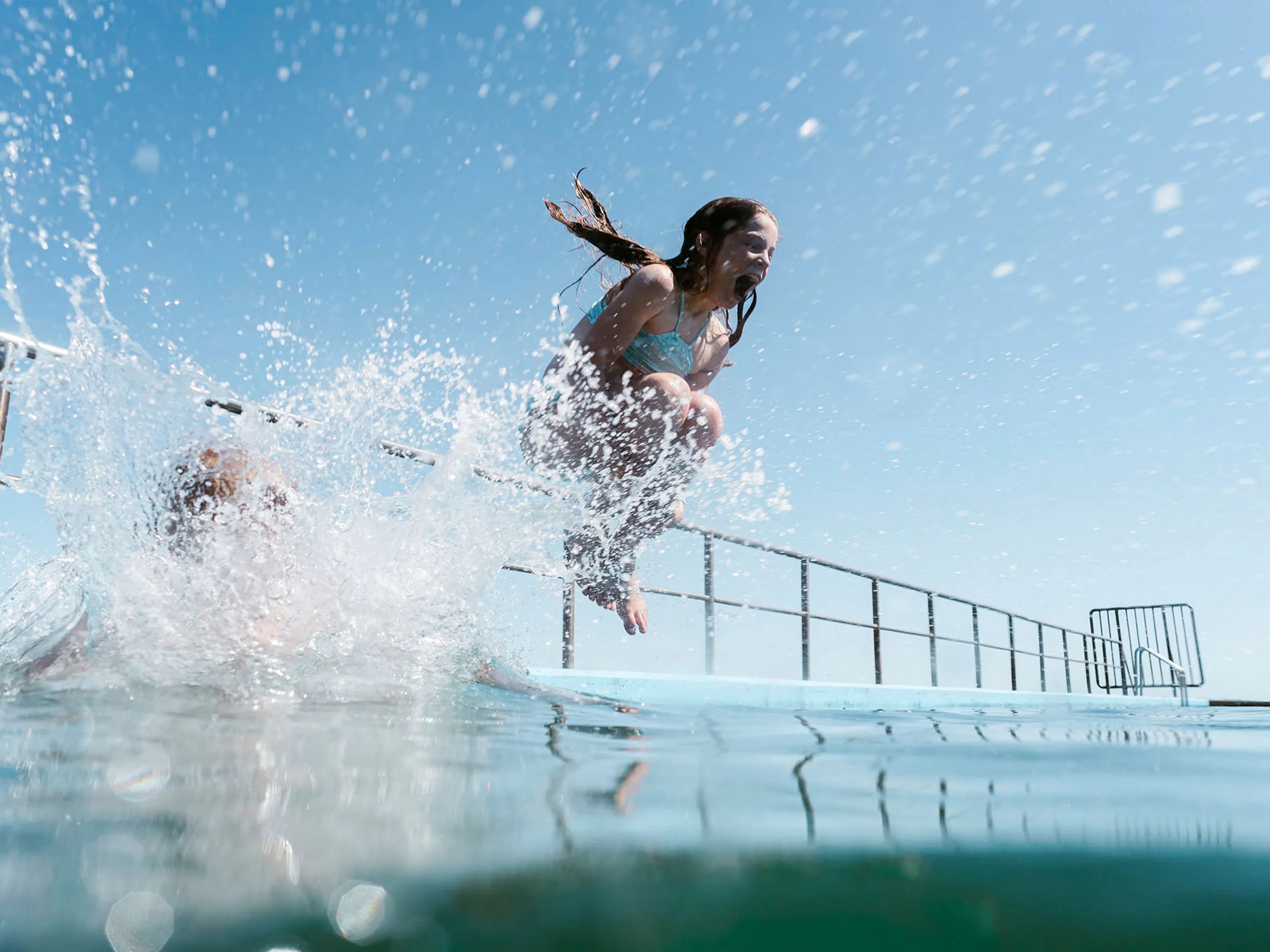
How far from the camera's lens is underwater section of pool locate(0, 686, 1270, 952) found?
22 cm

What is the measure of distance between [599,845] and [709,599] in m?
2.40

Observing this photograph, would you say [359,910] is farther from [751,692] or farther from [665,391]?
[751,692]

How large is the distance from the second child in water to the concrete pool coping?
1.40 ft

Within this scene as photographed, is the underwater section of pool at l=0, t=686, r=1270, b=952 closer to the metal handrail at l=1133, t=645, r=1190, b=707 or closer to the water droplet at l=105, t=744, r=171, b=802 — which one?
the water droplet at l=105, t=744, r=171, b=802

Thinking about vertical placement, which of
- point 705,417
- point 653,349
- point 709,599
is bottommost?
point 709,599

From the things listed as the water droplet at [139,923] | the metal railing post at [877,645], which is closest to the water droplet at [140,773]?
the water droplet at [139,923]

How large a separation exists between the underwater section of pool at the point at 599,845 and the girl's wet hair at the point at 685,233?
1.21m

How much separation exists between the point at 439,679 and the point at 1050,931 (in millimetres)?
924

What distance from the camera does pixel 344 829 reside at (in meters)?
0.31

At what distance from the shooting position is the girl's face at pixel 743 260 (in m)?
1.60

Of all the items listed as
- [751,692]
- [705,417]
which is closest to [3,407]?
[705,417]

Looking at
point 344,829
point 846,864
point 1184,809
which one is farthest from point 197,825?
point 1184,809

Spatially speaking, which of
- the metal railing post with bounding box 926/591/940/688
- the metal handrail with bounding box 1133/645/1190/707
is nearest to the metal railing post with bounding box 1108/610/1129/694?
the metal handrail with bounding box 1133/645/1190/707

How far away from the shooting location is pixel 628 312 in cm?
152
